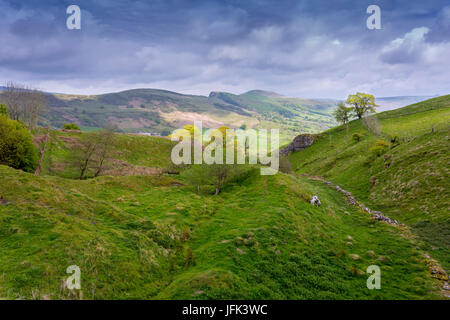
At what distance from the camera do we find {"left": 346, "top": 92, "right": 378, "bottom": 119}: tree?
4139 inches

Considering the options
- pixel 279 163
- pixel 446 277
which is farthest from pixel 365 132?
pixel 446 277

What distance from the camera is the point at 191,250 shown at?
21562 mm

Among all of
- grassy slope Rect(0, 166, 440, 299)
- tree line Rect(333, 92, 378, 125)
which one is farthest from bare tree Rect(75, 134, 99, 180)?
tree line Rect(333, 92, 378, 125)

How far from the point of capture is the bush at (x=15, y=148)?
3812 cm

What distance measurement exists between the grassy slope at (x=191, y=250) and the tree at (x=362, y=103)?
9469 cm

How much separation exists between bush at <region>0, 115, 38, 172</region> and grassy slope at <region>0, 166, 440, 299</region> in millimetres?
21105

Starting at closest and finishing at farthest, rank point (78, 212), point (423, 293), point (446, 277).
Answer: point (423, 293) → point (446, 277) → point (78, 212)

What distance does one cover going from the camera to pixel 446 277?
59.3 ft

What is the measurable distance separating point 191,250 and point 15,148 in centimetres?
4035

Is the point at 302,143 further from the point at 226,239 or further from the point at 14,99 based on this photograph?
the point at 14,99

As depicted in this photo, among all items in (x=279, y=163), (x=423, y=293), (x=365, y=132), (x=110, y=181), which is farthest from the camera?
(x=365, y=132)
